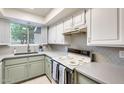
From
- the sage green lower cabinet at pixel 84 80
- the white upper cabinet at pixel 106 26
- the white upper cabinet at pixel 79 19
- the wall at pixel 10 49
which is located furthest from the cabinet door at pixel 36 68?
the white upper cabinet at pixel 106 26

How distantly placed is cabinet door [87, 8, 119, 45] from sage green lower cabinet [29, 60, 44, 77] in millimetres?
2007

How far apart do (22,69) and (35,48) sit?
1.11m

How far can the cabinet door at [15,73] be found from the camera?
239 centimetres

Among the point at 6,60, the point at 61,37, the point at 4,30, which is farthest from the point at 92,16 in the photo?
the point at 4,30

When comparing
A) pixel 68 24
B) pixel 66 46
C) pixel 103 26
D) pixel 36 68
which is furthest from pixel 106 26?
pixel 36 68

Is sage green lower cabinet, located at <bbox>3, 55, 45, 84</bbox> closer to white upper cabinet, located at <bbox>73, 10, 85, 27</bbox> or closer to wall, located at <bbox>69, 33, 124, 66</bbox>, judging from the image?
wall, located at <bbox>69, 33, 124, 66</bbox>

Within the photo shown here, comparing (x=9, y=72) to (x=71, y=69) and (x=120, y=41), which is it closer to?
(x=71, y=69)

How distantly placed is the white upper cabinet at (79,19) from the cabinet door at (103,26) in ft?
0.90

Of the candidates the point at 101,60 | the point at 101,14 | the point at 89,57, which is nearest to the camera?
the point at 101,14

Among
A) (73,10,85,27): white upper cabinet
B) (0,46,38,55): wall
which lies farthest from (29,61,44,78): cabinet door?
(73,10,85,27): white upper cabinet

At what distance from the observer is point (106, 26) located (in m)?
→ 1.27

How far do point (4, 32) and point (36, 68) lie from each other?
1472 mm
